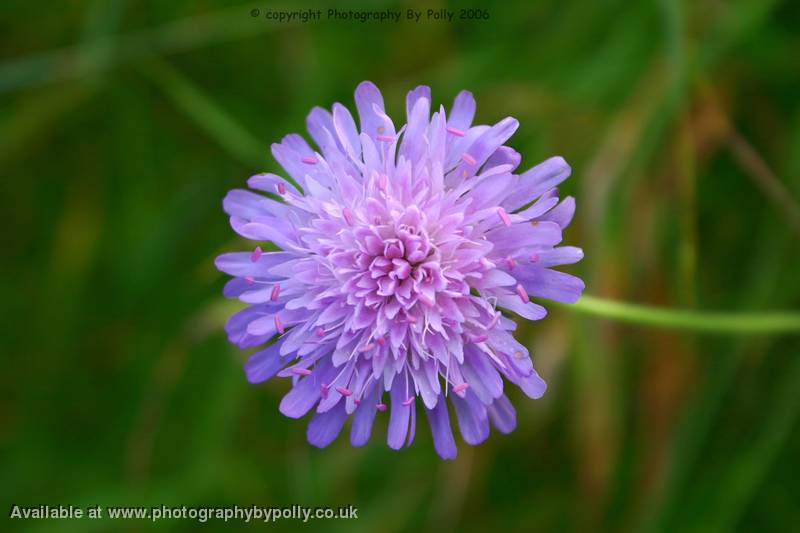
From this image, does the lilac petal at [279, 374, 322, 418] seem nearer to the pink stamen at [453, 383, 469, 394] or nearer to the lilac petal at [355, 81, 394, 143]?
the pink stamen at [453, 383, 469, 394]

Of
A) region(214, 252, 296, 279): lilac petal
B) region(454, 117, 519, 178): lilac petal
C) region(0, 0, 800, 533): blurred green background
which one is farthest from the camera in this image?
region(0, 0, 800, 533): blurred green background

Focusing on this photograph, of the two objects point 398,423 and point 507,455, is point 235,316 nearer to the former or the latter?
point 398,423

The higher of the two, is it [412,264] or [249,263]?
[249,263]

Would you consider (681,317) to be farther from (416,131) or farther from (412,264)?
(416,131)

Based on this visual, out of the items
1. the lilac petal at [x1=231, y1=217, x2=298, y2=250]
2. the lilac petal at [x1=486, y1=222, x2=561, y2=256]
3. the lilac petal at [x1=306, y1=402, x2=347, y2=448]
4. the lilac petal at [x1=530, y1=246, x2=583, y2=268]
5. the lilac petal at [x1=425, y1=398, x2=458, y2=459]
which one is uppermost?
the lilac petal at [x1=231, y1=217, x2=298, y2=250]

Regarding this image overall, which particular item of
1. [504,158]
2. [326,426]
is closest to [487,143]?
[504,158]

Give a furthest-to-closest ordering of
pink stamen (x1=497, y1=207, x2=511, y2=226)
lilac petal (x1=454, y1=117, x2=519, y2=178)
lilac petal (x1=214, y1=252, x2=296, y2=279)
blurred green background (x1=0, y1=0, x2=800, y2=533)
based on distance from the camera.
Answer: blurred green background (x1=0, y1=0, x2=800, y2=533) → lilac petal (x1=214, y1=252, x2=296, y2=279) → lilac petal (x1=454, y1=117, x2=519, y2=178) → pink stamen (x1=497, y1=207, x2=511, y2=226)

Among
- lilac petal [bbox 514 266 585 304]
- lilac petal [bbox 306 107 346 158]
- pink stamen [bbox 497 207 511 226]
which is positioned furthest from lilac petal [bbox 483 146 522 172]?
lilac petal [bbox 306 107 346 158]
